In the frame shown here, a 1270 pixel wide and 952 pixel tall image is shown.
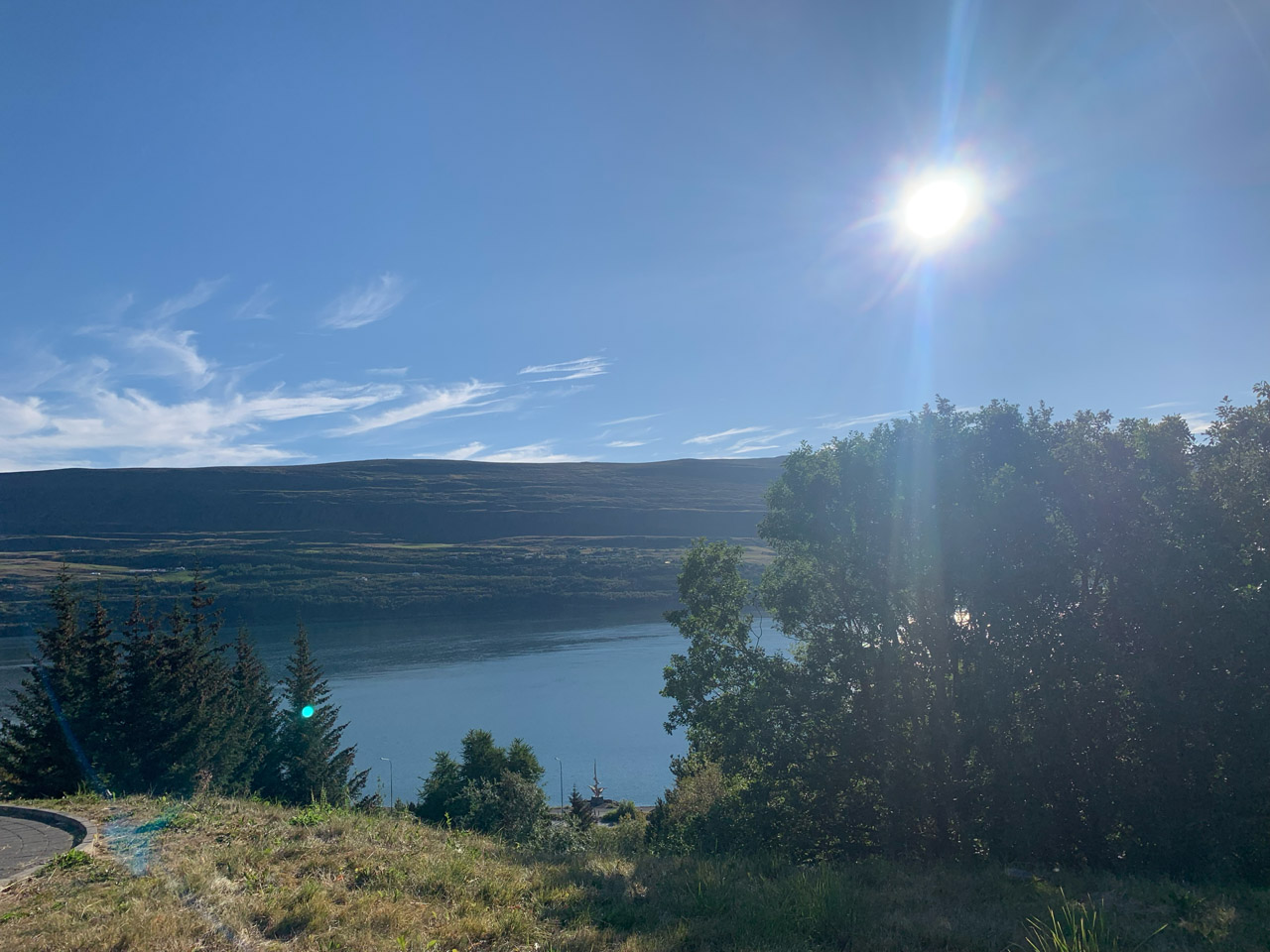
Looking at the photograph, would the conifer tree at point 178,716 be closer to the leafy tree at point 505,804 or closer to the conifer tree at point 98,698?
the conifer tree at point 98,698

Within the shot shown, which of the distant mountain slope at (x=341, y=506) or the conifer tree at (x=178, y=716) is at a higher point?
the distant mountain slope at (x=341, y=506)

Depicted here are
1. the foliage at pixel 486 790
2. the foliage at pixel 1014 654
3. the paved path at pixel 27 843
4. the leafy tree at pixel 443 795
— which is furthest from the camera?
the leafy tree at pixel 443 795

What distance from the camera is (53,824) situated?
9.27 meters

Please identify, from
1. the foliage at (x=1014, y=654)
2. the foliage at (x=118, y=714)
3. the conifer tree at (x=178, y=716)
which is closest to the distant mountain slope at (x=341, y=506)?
the conifer tree at (x=178, y=716)

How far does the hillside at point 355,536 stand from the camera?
111 m

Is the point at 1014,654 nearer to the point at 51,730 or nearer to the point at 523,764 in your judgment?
the point at 51,730

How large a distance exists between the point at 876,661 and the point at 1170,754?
16.2 feet

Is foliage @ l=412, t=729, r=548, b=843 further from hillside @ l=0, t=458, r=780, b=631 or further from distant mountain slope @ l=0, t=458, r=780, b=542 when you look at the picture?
Answer: distant mountain slope @ l=0, t=458, r=780, b=542

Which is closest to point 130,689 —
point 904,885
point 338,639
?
point 904,885

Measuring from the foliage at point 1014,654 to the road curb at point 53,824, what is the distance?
10.8 metres

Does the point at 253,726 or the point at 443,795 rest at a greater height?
the point at 253,726

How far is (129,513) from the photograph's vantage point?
167000 mm

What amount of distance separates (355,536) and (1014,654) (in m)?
161

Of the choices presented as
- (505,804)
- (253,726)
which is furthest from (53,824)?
(253,726)
